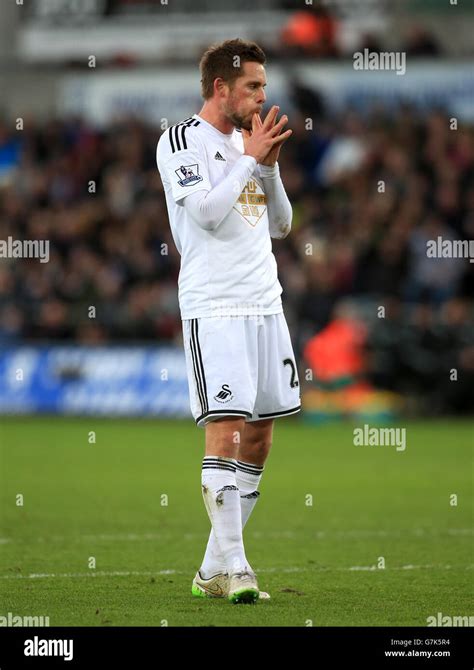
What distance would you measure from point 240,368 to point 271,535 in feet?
10.3

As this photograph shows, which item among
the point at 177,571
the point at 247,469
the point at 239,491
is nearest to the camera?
the point at 239,491

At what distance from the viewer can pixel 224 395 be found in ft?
23.2

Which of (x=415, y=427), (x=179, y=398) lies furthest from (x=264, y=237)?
(x=179, y=398)

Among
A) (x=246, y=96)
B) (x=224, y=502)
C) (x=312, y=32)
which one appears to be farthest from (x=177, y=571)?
(x=312, y=32)

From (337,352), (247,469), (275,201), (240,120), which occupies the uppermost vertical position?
(337,352)

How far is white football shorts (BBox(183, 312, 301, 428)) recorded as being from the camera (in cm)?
708

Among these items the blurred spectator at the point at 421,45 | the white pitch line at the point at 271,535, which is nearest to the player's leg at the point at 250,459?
the white pitch line at the point at 271,535

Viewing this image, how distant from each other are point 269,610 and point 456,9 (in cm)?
1905

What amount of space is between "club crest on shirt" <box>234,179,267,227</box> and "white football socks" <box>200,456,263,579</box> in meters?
1.24

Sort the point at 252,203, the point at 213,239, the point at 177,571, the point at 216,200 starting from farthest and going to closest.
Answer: the point at 177,571, the point at 252,203, the point at 213,239, the point at 216,200

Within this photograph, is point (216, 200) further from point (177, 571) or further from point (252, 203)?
point (177, 571)

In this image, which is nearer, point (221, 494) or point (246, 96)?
point (221, 494)

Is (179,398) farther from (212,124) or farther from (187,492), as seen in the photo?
(212,124)

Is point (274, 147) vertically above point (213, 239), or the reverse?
point (274, 147)
